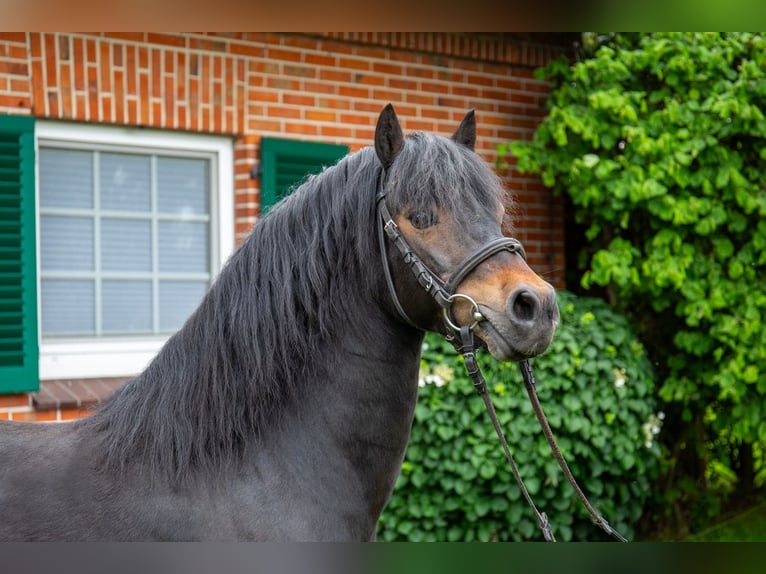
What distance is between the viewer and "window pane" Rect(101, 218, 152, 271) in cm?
461

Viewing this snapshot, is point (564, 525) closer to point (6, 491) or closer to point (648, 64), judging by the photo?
point (648, 64)

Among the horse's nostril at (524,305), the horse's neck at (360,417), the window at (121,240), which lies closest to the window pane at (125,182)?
the window at (121,240)

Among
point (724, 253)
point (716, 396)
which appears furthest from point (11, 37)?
point (716, 396)

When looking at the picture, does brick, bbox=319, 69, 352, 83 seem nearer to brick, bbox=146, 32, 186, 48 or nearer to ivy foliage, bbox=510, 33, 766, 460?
brick, bbox=146, 32, 186, 48

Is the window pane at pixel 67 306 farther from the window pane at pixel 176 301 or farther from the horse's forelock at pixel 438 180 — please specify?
the horse's forelock at pixel 438 180

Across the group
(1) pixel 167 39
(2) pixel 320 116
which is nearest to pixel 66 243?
(1) pixel 167 39

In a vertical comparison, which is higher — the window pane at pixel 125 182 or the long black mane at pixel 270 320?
the window pane at pixel 125 182

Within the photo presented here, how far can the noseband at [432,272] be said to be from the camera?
1.90 meters

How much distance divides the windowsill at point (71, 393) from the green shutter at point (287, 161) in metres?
1.31

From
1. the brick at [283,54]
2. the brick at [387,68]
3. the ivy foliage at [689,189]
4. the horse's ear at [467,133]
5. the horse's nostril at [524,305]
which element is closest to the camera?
the horse's nostril at [524,305]

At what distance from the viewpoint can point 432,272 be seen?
196cm

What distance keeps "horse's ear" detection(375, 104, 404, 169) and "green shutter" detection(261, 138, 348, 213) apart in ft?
8.59

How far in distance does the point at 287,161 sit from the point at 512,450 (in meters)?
Answer: 2.09

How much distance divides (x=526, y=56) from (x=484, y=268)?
4332 millimetres
